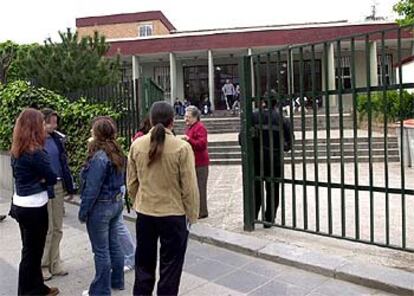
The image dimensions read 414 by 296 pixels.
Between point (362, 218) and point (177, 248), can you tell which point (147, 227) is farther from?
point (362, 218)

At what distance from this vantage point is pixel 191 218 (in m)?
3.86

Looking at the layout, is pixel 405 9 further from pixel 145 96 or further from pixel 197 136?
pixel 197 136

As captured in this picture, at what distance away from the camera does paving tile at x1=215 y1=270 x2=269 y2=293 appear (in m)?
4.72

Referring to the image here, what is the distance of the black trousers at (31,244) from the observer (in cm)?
432

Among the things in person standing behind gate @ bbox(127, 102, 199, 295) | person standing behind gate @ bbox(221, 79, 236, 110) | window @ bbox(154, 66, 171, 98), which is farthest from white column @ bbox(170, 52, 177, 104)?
person standing behind gate @ bbox(127, 102, 199, 295)

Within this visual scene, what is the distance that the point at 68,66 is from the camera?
13.8 meters

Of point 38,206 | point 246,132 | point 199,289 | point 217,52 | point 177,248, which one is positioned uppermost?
point 217,52

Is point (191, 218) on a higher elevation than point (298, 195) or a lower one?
higher

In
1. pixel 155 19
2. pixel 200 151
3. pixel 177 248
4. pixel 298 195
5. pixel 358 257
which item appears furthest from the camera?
pixel 155 19

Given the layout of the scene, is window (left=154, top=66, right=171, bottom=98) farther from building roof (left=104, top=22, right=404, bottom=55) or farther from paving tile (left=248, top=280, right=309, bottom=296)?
paving tile (left=248, top=280, right=309, bottom=296)

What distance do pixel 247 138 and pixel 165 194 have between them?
2711 millimetres

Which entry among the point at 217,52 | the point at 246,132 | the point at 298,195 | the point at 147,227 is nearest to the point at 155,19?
the point at 217,52

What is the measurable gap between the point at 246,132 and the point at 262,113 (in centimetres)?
31

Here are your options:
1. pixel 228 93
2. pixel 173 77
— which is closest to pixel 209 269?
pixel 228 93
